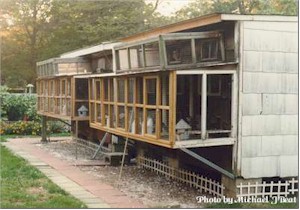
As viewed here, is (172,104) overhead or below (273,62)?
below

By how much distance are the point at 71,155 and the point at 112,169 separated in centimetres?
280

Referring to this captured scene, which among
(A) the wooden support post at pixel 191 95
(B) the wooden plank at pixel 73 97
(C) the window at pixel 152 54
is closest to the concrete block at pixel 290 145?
(A) the wooden support post at pixel 191 95

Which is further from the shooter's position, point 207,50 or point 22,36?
point 22,36

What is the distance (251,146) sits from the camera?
30.2ft

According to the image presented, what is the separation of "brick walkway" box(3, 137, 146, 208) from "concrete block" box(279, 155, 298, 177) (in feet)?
9.55

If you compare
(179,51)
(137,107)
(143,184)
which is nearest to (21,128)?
(143,184)

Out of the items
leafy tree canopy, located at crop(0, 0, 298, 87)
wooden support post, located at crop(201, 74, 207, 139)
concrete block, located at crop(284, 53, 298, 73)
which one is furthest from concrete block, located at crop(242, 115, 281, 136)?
leafy tree canopy, located at crop(0, 0, 298, 87)

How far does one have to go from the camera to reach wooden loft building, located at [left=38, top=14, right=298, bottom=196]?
29.2 ft

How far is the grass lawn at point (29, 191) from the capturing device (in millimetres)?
Answer: 8195

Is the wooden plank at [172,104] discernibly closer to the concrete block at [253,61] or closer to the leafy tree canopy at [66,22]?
the concrete block at [253,61]

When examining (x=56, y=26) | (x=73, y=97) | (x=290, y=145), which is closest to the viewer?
(x=290, y=145)

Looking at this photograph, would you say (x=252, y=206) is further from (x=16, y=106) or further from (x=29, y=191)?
(x=16, y=106)

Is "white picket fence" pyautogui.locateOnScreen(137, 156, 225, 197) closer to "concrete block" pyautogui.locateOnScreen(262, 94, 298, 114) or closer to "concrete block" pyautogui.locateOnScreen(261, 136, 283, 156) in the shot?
"concrete block" pyautogui.locateOnScreen(261, 136, 283, 156)

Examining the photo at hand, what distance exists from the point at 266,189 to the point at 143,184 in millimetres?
2808
